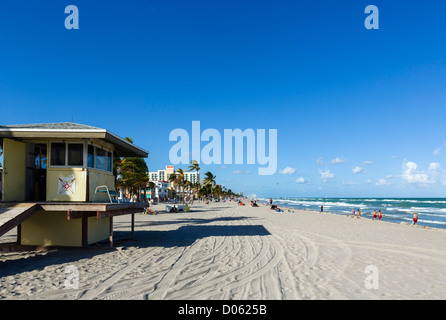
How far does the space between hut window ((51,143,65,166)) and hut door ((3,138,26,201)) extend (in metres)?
1.19

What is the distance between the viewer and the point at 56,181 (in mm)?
9617

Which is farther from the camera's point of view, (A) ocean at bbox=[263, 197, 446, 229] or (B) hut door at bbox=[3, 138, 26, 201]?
(A) ocean at bbox=[263, 197, 446, 229]

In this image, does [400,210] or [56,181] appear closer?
[56,181]

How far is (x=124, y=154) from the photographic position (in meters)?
13.6

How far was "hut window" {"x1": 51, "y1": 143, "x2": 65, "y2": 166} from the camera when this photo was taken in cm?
969

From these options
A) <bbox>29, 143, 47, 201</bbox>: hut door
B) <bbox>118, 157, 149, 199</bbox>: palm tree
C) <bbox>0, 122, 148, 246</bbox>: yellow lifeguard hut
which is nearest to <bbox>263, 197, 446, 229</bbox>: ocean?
<bbox>118, 157, 149, 199</bbox>: palm tree

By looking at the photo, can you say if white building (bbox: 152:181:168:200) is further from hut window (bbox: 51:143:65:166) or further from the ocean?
hut window (bbox: 51:143:65:166)

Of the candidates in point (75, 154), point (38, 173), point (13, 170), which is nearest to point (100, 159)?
point (75, 154)

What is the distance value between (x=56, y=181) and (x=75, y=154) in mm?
1106

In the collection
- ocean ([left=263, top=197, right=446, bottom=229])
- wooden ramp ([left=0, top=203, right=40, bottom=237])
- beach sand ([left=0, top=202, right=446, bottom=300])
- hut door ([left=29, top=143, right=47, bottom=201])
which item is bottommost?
ocean ([left=263, top=197, right=446, bottom=229])

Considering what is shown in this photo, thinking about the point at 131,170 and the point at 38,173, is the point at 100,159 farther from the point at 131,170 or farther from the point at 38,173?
the point at 131,170

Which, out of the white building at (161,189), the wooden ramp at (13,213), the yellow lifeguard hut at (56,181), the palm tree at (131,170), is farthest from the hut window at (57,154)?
the white building at (161,189)
